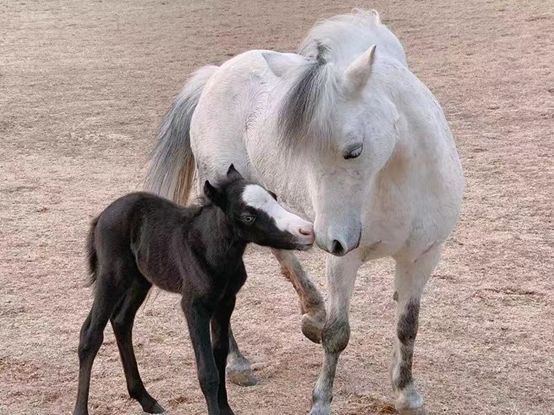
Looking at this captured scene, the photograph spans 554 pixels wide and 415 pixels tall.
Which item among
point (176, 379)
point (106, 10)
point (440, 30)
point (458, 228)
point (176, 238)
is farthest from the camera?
point (106, 10)

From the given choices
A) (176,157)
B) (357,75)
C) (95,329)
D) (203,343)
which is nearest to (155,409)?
(95,329)

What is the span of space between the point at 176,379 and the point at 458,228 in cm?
238

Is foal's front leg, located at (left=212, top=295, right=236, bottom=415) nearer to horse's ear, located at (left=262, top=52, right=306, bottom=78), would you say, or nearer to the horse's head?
the horse's head

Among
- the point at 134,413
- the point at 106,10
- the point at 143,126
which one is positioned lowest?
the point at 106,10

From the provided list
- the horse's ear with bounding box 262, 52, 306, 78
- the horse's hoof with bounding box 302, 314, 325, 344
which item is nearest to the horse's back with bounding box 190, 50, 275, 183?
the horse's ear with bounding box 262, 52, 306, 78

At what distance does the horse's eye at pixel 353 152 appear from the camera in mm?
3055

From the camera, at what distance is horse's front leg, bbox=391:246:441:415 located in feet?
12.3

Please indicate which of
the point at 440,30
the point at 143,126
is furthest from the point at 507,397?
the point at 440,30

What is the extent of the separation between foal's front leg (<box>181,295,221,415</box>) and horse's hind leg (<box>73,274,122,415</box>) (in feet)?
1.17

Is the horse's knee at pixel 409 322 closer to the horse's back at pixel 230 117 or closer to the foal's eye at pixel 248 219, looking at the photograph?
the horse's back at pixel 230 117

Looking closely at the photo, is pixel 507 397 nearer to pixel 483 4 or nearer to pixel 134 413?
pixel 134 413

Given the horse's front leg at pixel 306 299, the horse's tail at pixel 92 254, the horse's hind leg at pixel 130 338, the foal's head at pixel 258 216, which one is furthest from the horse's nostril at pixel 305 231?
the horse's front leg at pixel 306 299

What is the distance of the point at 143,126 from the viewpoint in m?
8.37

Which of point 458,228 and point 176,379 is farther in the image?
point 458,228
